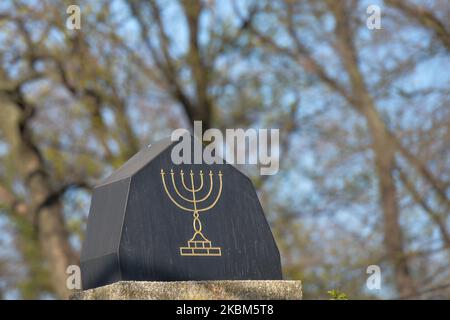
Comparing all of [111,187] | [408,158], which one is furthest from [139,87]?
[111,187]

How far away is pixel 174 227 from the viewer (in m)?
7.09

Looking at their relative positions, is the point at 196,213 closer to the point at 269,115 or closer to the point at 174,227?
the point at 174,227

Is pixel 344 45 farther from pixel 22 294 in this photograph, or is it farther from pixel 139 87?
pixel 22 294

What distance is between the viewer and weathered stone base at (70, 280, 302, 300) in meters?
6.68

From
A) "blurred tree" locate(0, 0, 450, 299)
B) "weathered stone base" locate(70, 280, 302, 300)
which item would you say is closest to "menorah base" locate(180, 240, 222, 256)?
"weathered stone base" locate(70, 280, 302, 300)

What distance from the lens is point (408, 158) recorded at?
16.9 m

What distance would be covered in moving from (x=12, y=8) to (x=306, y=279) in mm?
6181

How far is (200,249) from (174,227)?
0.21 m

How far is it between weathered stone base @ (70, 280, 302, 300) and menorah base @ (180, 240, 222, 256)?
0.24 m

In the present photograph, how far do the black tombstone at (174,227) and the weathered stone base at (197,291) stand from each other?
0.39 ft

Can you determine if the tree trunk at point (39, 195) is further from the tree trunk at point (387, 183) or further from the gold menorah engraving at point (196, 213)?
the gold menorah engraving at point (196, 213)

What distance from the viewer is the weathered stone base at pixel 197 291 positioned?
668 centimetres

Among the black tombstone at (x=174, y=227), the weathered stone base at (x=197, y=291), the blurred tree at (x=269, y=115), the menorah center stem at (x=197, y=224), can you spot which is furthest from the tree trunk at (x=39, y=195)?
the weathered stone base at (x=197, y=291)

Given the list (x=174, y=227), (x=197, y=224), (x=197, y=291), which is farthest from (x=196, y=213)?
(x=197, y=291)
